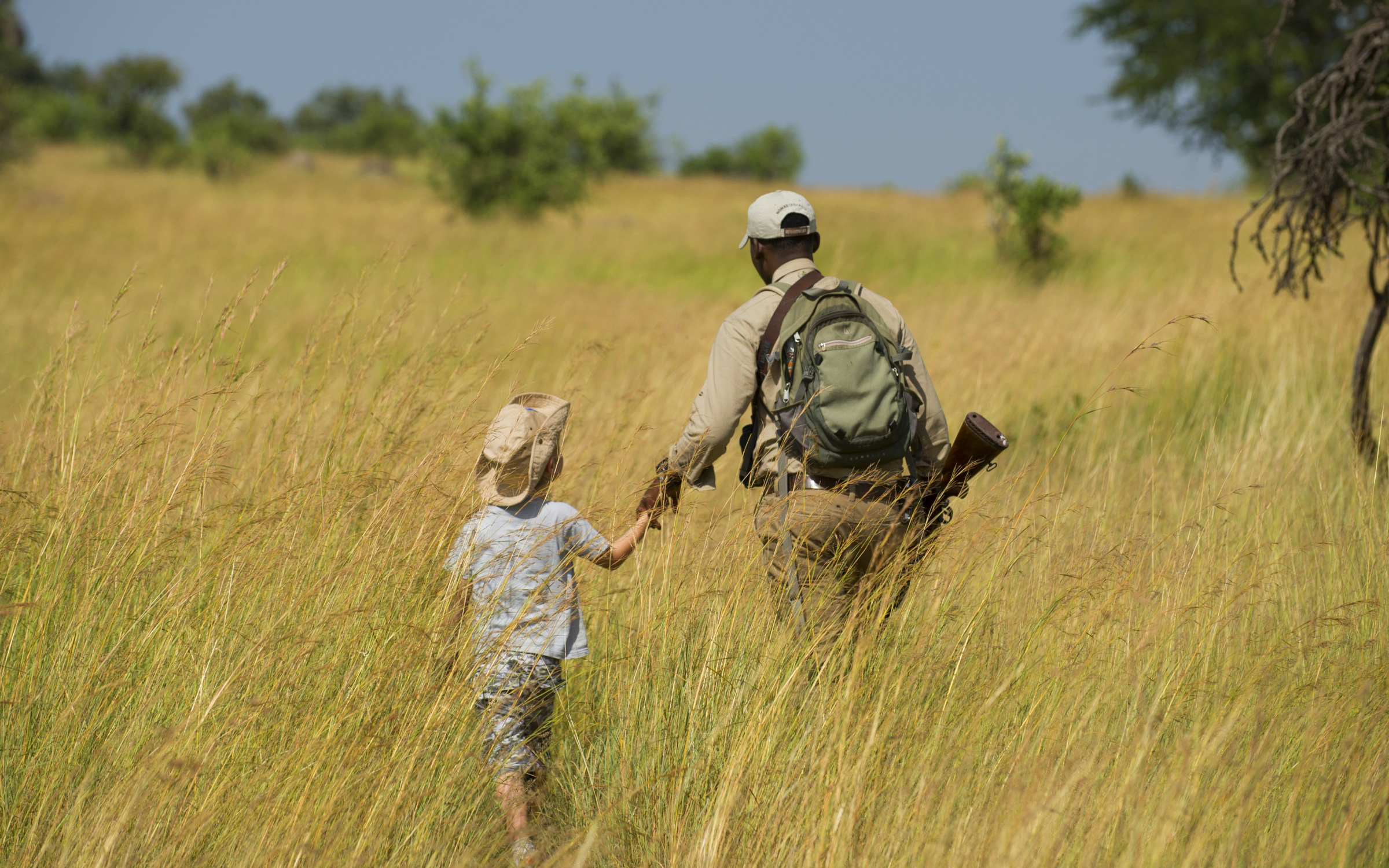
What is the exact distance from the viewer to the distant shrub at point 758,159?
60.9 m

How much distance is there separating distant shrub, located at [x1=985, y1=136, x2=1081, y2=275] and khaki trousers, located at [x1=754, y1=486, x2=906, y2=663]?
10.1 m

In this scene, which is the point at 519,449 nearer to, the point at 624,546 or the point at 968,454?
the point at 624,546

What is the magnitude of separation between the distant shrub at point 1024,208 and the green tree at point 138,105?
94.7 ft

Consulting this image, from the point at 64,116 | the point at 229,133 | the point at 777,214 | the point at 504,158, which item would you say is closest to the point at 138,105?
the point at 229,133

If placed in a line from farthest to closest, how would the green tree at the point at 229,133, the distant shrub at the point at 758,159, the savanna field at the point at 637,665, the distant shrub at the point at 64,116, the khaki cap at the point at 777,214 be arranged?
the distant shrub at the point at 758,159
the distant shrub at the point at 64,116
the green tree at the point at 229,133
the khaki cap at the point at 777,214
the savanna field at the point at 637,665

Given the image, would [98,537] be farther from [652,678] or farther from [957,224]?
[957,224]

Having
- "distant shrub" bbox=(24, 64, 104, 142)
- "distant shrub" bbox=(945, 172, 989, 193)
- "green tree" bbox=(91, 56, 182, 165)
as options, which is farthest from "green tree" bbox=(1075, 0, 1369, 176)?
"distant shrub" bbox=(24, 64, 104, 142)

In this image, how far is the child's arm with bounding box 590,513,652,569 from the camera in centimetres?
267

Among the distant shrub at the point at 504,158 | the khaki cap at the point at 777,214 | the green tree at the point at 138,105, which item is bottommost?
the khaki cap at the point at 777,214

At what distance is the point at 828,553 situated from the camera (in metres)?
2.88

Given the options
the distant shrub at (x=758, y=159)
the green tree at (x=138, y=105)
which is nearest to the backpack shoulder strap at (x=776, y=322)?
the green tree at (x=138, y=105)

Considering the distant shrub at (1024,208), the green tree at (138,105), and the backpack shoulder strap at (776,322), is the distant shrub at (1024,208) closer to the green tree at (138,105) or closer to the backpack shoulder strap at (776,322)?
the backpack shoulder strap at (776,322)

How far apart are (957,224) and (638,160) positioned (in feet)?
98.5

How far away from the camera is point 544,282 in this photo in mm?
11445
